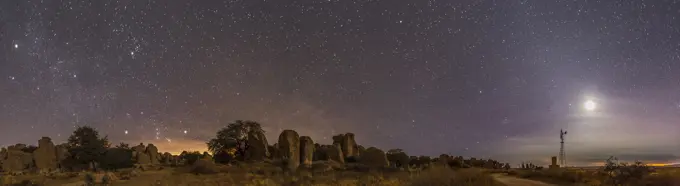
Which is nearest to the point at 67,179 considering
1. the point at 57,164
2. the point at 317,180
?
the point at 317,180

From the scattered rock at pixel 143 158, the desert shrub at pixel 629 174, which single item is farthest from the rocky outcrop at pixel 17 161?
the desert shrub at pixel 629 174

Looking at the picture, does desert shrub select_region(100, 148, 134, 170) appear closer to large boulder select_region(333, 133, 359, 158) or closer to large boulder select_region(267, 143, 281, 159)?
large boulder select_region(267, 143, 281, 159)

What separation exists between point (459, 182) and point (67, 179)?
109ft

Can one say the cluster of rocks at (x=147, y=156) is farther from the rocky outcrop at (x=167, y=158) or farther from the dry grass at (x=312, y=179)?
the dry grass at (x=312, y=179)

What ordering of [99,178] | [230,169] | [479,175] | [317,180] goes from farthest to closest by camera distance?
[230,169] → [99,178] → [317,180] → [479,175]

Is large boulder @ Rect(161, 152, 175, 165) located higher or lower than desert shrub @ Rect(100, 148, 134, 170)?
lower

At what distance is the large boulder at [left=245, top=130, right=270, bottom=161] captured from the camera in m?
62.1

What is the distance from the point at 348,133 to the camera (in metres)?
72.1

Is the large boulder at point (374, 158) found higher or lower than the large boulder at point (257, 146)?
lower

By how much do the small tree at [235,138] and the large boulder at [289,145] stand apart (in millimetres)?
9964

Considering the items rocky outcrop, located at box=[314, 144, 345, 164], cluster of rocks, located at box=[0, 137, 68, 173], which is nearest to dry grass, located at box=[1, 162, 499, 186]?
rocky outcrop, located at box=[314, 144, 345, 164]

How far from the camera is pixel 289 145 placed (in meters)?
57.2

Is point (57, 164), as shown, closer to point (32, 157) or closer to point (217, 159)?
point (32, 157)

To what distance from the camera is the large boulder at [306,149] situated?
2252 inches
